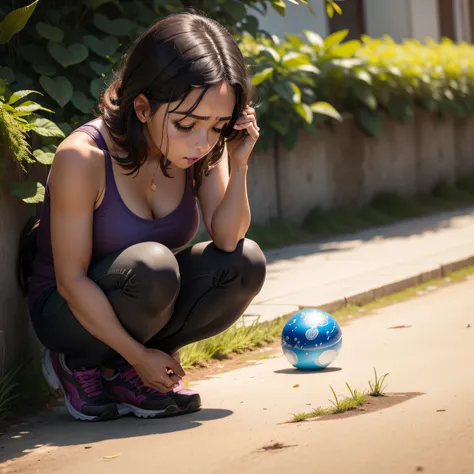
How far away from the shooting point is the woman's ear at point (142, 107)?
4.41m

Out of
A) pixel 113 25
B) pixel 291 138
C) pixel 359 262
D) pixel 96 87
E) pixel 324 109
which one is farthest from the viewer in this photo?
pixel 324 109

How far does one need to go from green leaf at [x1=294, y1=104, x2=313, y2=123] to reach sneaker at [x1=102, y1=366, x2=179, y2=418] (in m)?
5.33

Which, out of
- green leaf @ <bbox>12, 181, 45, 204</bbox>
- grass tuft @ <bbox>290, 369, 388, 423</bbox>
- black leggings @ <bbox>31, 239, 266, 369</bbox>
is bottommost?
grass tuft @ <bbox>290, 369, 388, 423</bbox>

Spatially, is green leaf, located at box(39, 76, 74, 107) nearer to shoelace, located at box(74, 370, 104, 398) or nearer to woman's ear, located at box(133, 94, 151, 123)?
woman's ear, located at box(133, 94, 151, 123)

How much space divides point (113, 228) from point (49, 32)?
2.19 m

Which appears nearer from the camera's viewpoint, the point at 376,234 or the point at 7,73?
the point at 7,73

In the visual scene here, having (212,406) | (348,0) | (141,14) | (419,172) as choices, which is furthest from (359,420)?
(348,0)

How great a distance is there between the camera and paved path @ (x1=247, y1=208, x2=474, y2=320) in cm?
728

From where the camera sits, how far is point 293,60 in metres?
9.86

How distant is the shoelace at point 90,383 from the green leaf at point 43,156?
106cm

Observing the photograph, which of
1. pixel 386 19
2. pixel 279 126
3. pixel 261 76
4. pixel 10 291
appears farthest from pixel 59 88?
pixel 386 19

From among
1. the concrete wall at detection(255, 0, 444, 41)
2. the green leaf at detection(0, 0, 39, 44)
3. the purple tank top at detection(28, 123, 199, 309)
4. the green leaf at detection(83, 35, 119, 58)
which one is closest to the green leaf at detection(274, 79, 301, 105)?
the green leaf at detection(83, 35, 119, 58)

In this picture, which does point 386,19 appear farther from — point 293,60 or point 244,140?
point 244,140

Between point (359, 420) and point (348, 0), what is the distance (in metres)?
12.7
